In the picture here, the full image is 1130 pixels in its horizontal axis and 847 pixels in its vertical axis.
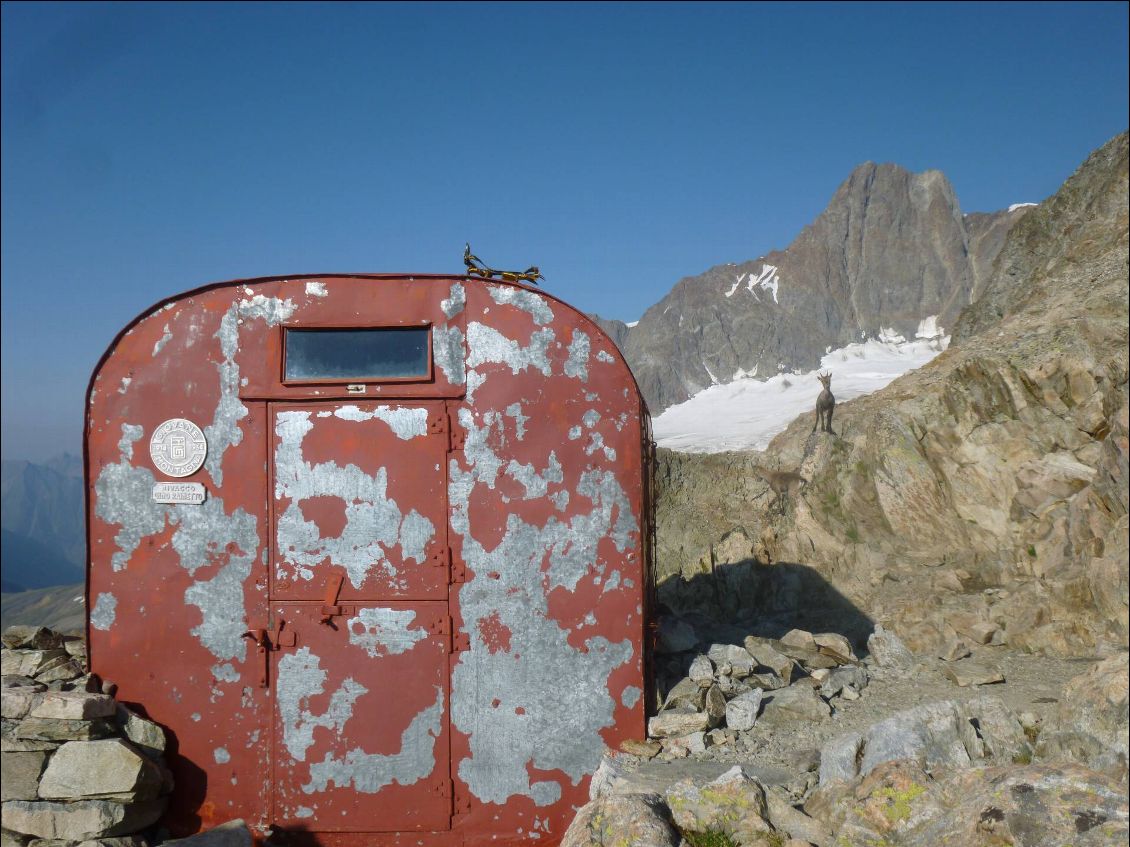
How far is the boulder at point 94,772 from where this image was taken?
6.97 meters

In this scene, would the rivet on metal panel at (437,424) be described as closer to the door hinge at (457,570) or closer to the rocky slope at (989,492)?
the door hinge at (457,570)

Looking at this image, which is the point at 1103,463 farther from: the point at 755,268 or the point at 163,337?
the point at 755,268

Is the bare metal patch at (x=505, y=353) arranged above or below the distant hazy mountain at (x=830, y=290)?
below

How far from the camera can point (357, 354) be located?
809 cm

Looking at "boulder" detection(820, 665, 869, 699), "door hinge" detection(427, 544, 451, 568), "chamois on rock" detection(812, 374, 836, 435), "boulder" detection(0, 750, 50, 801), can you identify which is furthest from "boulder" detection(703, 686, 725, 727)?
"chamois on rock" detection(812, 374, 836, 435)

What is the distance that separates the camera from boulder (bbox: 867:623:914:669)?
1005 centimetres

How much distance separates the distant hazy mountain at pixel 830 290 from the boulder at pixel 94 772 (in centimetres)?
2636

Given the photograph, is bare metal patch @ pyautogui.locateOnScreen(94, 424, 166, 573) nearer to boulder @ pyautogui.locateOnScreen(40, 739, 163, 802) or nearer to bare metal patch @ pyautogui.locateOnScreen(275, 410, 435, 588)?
bare metal patch @ pyautogui.locateOnScreen(275, 410, 435, 588)

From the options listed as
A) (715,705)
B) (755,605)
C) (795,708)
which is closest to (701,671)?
(715,705)

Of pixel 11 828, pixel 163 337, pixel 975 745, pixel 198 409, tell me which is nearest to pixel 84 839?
pixel 11 828

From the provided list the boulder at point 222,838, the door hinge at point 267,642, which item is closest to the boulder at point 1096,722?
the door hinge at point 267,642

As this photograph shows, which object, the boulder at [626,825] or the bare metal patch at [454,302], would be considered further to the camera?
the bare metal patch at [454,302]

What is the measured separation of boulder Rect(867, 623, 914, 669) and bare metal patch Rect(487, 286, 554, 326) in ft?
20.2

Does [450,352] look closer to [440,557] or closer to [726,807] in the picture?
[440,557]
